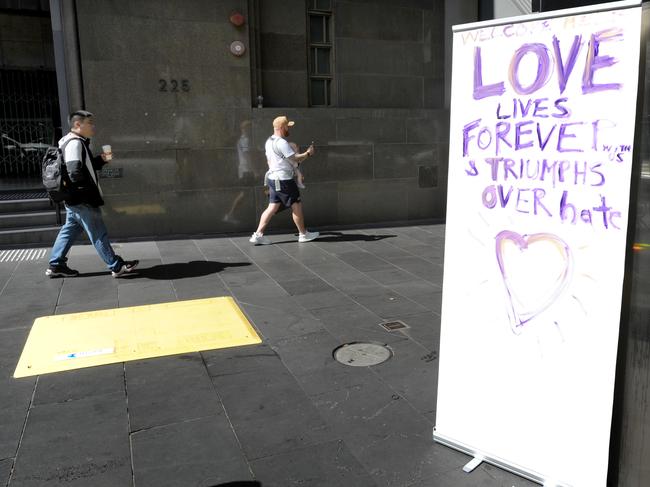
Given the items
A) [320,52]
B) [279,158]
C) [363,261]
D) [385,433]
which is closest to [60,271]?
[279,158]

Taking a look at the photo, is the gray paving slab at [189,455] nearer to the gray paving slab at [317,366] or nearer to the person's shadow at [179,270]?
the gray paving slab at [317,366]

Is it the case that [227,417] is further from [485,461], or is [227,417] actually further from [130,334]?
[130,334]

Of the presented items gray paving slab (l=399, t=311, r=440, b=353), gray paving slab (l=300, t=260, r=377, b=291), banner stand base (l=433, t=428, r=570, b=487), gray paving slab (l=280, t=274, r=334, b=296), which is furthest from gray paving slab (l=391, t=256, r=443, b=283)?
banner stand base (l=433, t=428, r=570, b=487)

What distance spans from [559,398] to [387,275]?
4192mm

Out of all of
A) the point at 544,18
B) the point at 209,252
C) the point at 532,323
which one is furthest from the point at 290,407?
the point at 209,252

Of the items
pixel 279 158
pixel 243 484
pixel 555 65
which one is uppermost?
pixel 555 65

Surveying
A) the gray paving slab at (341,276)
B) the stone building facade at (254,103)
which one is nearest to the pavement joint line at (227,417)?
the gray paving slab at (341,276)

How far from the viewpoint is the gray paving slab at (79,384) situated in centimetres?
379

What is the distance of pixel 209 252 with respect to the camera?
26.6ft

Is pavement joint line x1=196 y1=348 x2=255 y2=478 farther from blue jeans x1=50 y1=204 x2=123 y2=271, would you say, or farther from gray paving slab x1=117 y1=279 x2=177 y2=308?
blue jeans x1=50 y1=204 x2=123 y2=271

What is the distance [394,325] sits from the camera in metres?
5.07

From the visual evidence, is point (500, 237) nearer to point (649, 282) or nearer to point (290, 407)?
point (649, 282)

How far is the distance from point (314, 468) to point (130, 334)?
2512mm

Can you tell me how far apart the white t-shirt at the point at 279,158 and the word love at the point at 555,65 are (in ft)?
18.3
